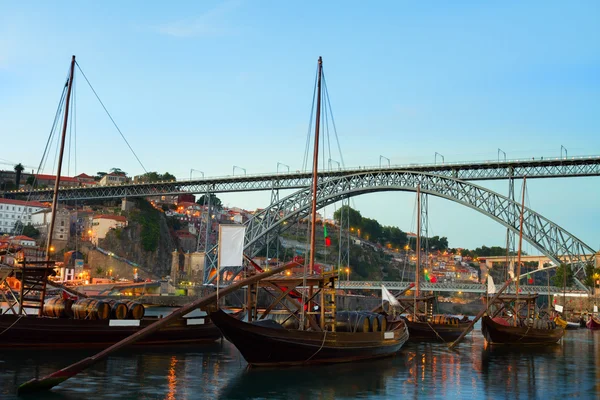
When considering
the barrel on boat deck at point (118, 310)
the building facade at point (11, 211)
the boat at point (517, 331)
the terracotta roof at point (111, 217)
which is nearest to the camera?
the barrel on boat deck at point (118, 310)

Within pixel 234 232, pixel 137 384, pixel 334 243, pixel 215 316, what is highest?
pixel 334 243

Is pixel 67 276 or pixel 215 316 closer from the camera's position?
pixel 215 316

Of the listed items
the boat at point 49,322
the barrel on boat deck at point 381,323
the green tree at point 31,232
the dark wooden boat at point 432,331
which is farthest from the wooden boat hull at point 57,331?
the green tree at point 31,232

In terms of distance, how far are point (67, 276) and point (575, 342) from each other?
72.4 meters

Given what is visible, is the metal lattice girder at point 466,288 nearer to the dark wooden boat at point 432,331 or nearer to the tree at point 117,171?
the dark wooden boat at point 432,331

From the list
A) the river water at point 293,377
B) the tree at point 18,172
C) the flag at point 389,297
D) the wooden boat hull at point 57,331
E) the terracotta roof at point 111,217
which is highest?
the tree at point 18,172

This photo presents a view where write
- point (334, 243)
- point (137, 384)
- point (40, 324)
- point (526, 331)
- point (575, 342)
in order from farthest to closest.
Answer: point (334, 243), point (575, 342), point (526, 331), point (40, 324), point (137, 384)

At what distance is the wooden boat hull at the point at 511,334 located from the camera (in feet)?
132

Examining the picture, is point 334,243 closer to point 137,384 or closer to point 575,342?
point 575,342

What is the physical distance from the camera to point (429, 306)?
49188 millimetres

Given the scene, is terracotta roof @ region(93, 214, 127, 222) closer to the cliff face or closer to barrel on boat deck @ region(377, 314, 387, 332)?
the cliff face

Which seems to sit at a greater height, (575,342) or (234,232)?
(234,232)

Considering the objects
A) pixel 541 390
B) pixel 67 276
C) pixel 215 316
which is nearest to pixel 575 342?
pixel 541 390

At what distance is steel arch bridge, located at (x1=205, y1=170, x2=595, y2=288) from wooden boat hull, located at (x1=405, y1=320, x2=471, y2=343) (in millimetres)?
20429
